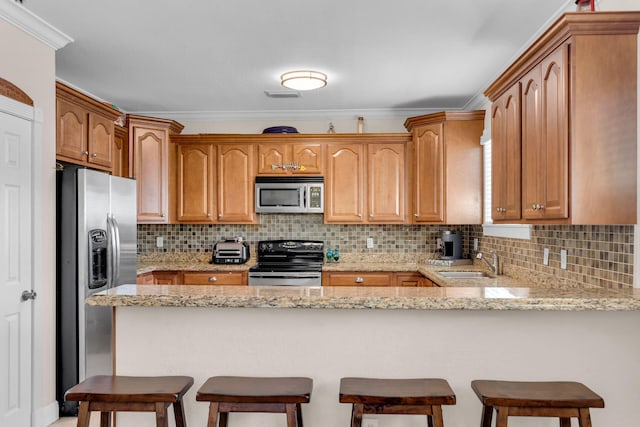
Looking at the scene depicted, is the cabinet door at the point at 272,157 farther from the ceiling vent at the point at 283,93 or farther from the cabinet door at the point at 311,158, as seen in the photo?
the ceiling vent at the point at 283,93

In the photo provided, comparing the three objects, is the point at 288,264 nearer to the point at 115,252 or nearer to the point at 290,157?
the point at 290,157

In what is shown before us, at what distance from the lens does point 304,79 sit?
12.2 feet

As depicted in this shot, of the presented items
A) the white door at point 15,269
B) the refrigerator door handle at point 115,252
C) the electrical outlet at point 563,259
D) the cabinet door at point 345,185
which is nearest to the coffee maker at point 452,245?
the cabinet door at point 345,185

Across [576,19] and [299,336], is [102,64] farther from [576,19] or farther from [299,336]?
[576,19]

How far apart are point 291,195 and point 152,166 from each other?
55.5 inches

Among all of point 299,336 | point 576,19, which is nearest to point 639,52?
point 576,19

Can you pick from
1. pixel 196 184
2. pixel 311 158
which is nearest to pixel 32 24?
pixel 196 184

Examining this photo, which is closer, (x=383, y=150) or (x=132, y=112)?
(x=383, y=150)

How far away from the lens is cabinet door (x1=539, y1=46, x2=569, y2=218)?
199 cm

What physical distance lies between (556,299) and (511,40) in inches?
78.5

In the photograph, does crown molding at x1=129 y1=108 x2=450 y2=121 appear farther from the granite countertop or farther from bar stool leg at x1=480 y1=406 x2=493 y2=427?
bar stool leg at x1=480 y1=406 x2=493 y2=427

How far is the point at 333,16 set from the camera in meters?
2.73

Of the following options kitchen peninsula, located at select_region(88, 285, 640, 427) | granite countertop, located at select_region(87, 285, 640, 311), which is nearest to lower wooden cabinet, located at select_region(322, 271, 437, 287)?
kitchen peninsula, located at select_region(88, 285, 640, 427)

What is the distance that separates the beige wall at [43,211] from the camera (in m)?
2.80
